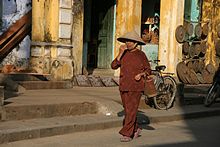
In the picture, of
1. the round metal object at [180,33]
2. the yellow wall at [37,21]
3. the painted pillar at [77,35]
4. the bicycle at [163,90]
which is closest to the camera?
the bicycle at [163,90]

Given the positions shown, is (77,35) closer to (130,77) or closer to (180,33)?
(180,33)

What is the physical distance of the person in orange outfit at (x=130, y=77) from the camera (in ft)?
27.7

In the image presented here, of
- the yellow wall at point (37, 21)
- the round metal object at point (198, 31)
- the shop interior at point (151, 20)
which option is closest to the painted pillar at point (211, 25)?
the round metal object at point (198, 31)

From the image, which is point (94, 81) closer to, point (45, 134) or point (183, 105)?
point (183, 105)

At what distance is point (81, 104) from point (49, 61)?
4.33 metres

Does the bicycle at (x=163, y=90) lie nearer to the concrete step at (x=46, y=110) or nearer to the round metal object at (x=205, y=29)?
the concrete step at (x=46, y=110)

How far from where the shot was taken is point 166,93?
12.7 meters

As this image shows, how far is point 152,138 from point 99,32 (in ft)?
35.2

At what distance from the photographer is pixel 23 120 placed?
9.30 metres

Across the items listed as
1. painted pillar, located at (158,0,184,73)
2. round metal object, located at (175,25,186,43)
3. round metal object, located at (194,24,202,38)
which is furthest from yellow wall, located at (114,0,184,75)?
round metal object, located at (194,24,202,38)

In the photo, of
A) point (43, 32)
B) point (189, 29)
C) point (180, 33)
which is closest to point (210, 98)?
point (180, 33)

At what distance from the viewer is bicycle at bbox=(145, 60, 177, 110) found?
1248 cm

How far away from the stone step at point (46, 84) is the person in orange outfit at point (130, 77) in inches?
199

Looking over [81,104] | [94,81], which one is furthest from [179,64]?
[81,104]
